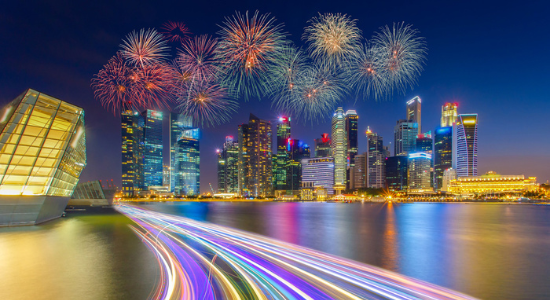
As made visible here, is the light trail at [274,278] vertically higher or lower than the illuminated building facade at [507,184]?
lower

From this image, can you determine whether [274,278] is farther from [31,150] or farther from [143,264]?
[31,150]

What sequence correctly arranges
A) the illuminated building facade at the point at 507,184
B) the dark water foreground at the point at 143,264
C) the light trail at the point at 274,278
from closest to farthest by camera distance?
1. the light trail at the point at 274,278
2. the dark water foreground at the point at 143,264
3. the illuminated building facade at the point at 507,184

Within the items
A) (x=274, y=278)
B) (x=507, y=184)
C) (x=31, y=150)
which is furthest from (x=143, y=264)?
(x=507, y=184)

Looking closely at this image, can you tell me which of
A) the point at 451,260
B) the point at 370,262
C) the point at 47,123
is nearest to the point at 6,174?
the point at 47,123

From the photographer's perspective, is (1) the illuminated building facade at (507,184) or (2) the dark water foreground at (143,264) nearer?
(2) the dark water foreground at (143,264)

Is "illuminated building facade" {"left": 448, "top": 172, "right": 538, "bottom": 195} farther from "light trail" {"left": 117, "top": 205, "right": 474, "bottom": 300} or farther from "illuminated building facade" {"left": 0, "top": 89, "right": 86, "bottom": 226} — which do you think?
"illuminated building facade" {"left": 0, "top": 89, "right": 86, "bottom": 226}

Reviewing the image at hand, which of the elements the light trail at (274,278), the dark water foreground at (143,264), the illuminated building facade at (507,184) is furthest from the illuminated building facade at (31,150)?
the illuminated building facade at (507,184)

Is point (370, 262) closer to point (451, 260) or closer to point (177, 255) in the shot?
point (451, 260)

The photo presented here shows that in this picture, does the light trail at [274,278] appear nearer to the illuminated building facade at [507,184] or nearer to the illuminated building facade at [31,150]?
the illuminated building facade at [31,150]
